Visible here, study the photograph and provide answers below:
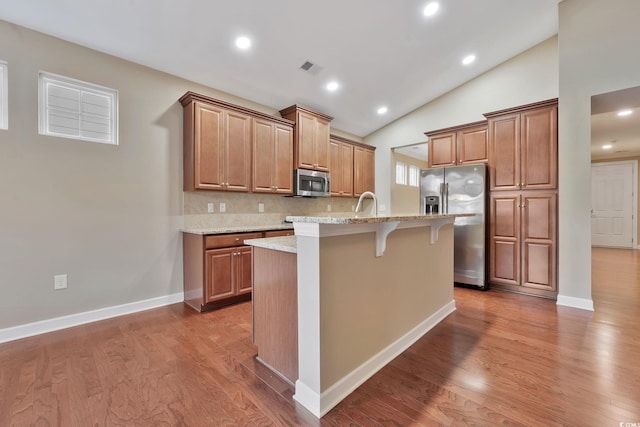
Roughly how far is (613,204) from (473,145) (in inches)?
260

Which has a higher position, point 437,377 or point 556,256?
point 556,256

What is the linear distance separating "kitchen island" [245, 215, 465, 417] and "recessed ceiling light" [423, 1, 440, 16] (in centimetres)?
239

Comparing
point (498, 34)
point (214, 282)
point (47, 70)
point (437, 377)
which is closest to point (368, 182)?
point (498, 34)

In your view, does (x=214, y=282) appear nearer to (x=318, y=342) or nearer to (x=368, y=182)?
(x=318, y=342)

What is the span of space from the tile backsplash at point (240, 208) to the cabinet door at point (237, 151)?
1.08 feet

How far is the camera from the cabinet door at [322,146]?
4.54 meters

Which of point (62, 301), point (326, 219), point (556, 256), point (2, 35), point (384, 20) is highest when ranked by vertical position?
point (384, 20)

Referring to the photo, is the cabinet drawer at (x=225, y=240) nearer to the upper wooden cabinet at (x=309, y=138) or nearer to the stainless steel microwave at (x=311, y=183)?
the stainless steel microwave at (x=311, y=183)

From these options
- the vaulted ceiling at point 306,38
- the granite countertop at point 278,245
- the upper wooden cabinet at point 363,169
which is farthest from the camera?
the upper wooden cabinet at point 363,169

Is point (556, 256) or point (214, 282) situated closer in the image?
point (214, 282)

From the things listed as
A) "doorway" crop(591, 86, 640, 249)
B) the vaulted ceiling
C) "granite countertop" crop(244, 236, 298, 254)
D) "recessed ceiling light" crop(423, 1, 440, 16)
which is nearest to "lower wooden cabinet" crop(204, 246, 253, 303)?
"granite countertop" crop(244, 236, 298, 254)

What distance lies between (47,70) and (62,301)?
2.20 metres

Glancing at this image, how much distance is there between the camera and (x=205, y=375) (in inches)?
73.4

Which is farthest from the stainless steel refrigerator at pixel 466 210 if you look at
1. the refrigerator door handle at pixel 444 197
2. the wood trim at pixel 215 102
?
the wood trim at pixel 215 102
